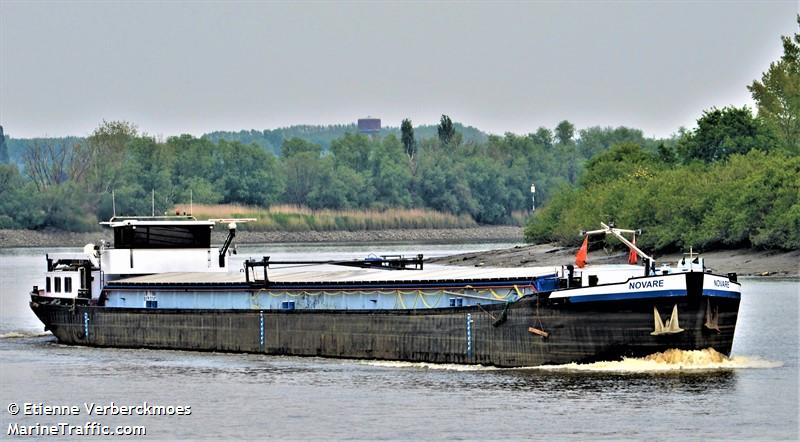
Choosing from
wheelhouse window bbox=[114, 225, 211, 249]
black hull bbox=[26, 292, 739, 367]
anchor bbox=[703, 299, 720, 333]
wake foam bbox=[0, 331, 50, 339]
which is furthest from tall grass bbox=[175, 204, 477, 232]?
anchor bbox=[703, 299, 720, 333]

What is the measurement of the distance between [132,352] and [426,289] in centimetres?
1158

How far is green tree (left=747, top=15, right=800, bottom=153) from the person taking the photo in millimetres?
125000

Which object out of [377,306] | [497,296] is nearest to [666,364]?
[497,296]

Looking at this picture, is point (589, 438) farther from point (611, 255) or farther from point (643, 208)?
point (643, 208)

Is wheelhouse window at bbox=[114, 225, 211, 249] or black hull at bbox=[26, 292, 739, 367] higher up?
wheelhouse window at bbox=[114, 225, 211, 249]

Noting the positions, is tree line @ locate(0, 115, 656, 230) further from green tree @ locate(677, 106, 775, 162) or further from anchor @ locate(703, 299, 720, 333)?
anchor @ locate(703, 299, 720, 333)

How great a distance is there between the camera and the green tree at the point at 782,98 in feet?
410

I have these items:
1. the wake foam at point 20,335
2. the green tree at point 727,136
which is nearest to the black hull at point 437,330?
the wake foam at point 20,335

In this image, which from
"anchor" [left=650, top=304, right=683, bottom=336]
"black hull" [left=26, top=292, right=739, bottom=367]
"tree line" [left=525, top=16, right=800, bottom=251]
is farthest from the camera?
"tree line" [left=525, top=16, right=800, bottom=251]

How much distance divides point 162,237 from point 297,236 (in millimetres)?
125020

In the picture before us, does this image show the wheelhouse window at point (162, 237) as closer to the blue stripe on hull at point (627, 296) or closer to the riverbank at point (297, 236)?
the blue stripe on hull at point (627, 296)

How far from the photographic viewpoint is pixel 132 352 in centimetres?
5147

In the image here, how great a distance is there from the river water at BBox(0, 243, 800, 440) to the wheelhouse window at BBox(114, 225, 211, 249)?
5225 mm

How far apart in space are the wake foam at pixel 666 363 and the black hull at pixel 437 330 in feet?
0.52
